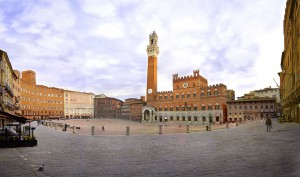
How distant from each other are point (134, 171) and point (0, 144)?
10.3 m

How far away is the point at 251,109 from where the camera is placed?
6800 cm

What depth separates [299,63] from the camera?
24.5m

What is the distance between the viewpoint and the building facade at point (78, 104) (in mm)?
113812

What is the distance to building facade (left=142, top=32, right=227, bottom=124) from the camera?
67938 millimetres

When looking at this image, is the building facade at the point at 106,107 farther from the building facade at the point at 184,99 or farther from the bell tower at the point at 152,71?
the building facade at the point at 184,99

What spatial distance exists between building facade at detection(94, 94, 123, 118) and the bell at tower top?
150 ft

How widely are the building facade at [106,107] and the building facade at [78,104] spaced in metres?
3.17

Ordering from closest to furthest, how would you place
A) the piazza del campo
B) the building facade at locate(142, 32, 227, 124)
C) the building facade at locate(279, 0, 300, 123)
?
1. the piazza del campo
2. the building facade at locate(279, 0, 300, 123)
3. the building facade at locate(142, 32, 227, 124)

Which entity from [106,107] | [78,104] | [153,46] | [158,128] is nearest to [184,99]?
[153,46]

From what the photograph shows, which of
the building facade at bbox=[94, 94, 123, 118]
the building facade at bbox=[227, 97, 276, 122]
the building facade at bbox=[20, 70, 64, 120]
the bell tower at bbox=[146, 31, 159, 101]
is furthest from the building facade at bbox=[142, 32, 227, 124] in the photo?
the building facade at bbox=[20, 70, 64, 120]

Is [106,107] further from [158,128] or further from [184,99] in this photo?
[158,128]

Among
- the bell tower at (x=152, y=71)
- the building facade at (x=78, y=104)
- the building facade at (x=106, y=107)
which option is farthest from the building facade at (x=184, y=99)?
the building facade at (x=78, y=104)

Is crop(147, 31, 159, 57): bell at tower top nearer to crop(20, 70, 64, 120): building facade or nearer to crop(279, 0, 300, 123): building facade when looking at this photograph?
crop(20, 70, 64, 120): building facade

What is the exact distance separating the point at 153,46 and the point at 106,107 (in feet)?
176
